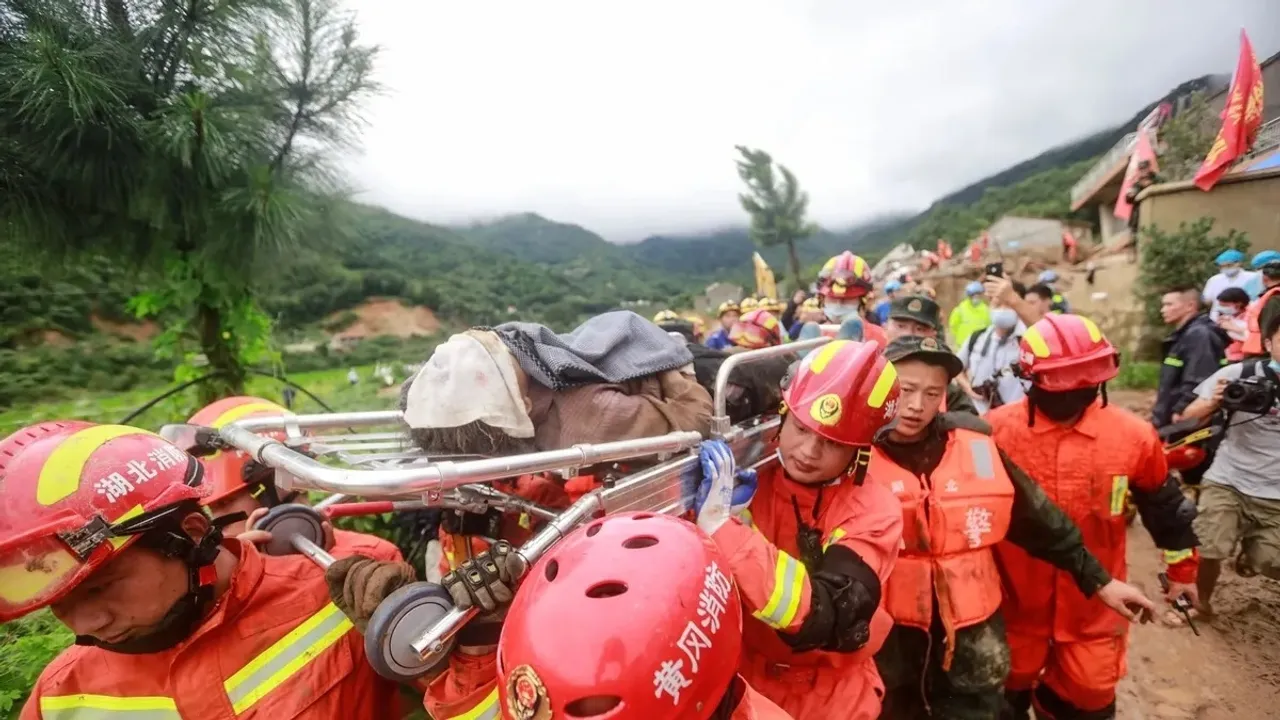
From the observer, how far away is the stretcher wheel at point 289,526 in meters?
2.15

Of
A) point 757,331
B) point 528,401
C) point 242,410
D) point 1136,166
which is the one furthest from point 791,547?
point 1136,166

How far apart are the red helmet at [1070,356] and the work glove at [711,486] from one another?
196 centimetres

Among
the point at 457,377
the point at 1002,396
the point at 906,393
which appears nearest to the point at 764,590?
the point at 457,377

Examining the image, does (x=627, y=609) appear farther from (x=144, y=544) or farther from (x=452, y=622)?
(x=144, y=544)

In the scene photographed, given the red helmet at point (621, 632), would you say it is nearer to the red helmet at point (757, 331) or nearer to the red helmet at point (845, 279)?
the red helmet at point (757, 331)

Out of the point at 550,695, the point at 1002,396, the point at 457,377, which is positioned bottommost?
the point at 1002,396

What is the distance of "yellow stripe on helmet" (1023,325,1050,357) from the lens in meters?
2.90

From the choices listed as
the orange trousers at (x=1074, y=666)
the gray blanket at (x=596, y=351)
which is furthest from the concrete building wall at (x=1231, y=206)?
the gray blanket at (x=596, y=351)

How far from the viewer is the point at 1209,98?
1791 centimetres

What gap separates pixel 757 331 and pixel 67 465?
4.59 metres

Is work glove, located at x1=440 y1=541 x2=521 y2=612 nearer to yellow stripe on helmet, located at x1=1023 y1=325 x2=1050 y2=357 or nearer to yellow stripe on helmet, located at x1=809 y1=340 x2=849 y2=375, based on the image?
yellow stripe on helmet, located at x1=809 y1=340 x2=849 y2=375

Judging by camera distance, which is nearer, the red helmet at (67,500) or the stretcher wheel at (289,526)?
the red helmet at (67,500)

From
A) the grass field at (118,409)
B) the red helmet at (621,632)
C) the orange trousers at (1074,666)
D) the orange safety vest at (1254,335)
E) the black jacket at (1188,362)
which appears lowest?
the orange trousers at (1074,666)

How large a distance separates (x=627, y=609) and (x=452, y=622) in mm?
372
